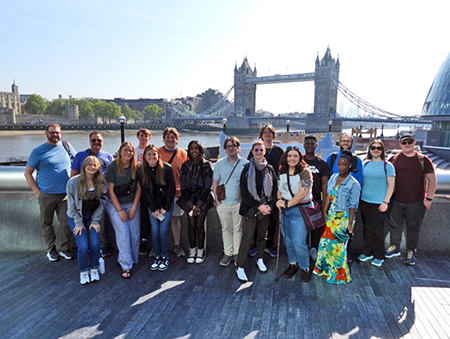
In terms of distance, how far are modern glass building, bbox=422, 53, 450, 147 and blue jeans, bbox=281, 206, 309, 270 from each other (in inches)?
1402

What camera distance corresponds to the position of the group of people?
3.53m

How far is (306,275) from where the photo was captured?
11.9ft

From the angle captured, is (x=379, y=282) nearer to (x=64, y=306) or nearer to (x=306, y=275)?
(x=306, y=275)

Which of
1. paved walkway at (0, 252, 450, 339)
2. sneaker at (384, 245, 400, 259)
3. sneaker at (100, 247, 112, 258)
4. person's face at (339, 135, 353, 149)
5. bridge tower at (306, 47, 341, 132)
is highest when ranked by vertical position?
bridge tower at (306, 47, 341, 132)

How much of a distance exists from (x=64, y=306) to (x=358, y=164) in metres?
3.38

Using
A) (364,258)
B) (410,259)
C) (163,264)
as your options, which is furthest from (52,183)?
(410,259)

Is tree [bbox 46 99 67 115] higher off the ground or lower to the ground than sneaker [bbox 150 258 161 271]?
higher

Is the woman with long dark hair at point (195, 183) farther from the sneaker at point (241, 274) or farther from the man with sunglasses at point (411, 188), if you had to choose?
the man with sunglasses at point (411, 188)

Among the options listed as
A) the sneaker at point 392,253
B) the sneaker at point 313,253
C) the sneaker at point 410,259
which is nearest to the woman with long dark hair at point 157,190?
the sneaker at point 313,253

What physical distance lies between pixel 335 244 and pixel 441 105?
3884 cm

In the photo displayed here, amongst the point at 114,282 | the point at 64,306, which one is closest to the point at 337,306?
the point at 114,282

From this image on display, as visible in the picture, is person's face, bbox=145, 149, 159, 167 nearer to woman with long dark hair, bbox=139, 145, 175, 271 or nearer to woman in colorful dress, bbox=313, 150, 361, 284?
woman with long dark hair, bbox=139, 145, 175, 271

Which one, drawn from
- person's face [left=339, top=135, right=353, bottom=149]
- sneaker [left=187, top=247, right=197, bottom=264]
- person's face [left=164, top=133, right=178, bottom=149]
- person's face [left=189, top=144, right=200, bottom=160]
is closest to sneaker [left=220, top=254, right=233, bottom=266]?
sneaker [left=187, top=247, right=197, bottom=264]

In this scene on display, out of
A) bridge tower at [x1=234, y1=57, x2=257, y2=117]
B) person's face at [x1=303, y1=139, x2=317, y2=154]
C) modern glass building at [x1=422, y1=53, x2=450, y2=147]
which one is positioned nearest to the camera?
person's face at [x1=303, y1=139, x2=317, y2=154]
